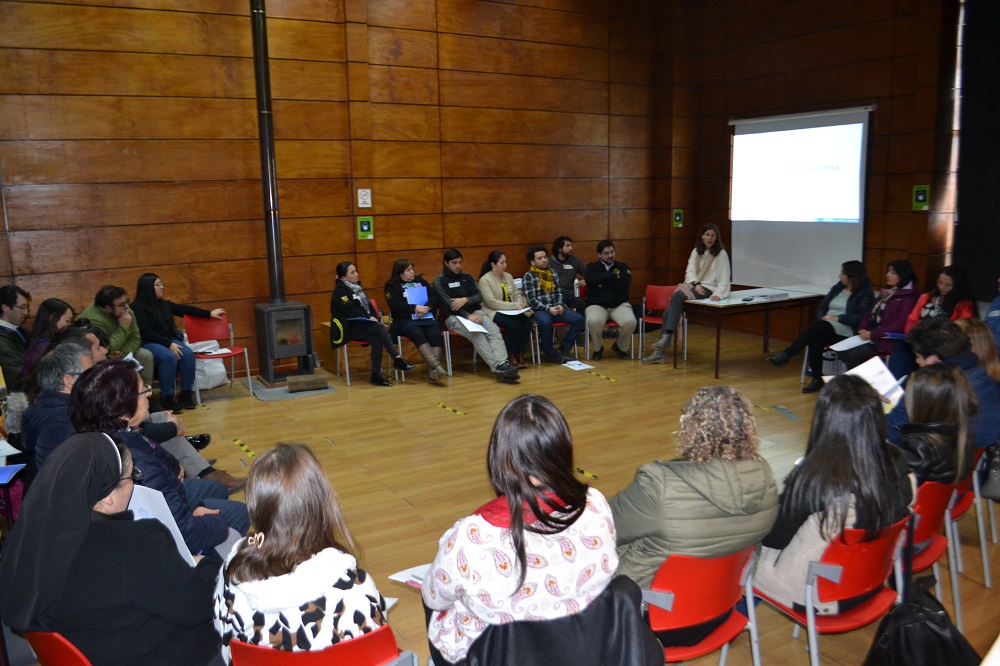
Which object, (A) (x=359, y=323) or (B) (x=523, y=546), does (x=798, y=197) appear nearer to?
(A) (x=359, y=323)

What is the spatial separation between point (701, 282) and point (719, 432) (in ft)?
19.5

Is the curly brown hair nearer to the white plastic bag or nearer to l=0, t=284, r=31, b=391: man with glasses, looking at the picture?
l=0, t=284, r=31, b=391: man with glasses

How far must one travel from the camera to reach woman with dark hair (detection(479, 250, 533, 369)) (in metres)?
7.67

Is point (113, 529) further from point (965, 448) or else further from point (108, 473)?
point (965, 448)

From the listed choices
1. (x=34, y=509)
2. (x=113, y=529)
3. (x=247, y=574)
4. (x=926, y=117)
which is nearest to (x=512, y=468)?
(x=247, y=574)

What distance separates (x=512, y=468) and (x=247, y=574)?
0.67m

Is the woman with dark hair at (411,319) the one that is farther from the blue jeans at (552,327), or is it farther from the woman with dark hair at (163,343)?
the woman with dark hair at (163,343)

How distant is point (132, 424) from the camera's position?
2969 millimetres

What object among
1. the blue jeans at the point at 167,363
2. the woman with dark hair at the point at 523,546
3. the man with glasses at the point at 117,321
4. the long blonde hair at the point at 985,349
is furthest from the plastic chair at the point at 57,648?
the blue jeans at the point at 167,363

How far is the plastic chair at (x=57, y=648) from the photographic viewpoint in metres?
1.78

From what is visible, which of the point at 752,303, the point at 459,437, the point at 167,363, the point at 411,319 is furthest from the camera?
the point at 411,319

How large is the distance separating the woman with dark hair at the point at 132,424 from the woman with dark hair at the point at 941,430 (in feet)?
8.56

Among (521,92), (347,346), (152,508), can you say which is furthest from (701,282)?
(152,508)

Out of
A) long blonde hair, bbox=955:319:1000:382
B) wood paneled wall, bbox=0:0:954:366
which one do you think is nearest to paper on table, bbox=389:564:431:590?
long blonde hair, bbox=955:319:1000:382
